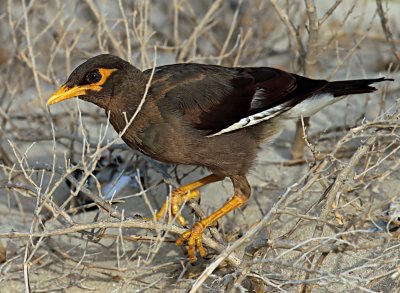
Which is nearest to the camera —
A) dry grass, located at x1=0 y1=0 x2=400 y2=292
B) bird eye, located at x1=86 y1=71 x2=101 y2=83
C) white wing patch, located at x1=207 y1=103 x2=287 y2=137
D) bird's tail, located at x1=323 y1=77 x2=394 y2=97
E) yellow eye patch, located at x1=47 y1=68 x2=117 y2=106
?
dry grass, located at x1=0 y1=0 x2=400 y2=292

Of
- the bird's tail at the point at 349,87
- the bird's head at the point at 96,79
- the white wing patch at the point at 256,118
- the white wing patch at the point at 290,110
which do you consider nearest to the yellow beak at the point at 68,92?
the bird's head at the point at 96,79

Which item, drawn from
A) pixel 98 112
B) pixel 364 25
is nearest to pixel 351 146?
pixel 98 112

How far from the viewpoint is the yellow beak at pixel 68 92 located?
14.9 feet

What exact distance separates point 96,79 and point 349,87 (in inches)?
63.5

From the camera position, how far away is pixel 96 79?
4699mm

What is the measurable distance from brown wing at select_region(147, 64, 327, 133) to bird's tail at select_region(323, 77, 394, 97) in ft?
0.27

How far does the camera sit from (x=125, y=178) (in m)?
5.72

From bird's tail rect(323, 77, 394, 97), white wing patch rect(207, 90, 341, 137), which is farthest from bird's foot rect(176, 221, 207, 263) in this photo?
bird's tail rect(323, 77, 394, 97)

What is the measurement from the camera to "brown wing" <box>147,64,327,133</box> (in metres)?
4.74

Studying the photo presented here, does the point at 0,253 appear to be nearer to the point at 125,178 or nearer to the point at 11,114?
the point at 125,178

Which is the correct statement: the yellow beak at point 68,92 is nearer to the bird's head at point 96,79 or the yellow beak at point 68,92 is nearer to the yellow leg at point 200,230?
the bird's head at point 96,79

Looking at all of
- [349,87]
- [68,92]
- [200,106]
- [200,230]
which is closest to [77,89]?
[68,92]

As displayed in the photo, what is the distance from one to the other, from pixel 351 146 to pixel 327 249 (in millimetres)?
2231

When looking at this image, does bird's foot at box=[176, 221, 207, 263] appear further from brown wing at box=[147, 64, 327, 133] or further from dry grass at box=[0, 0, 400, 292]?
brown wing at box=[147, 64, 327, 133]
